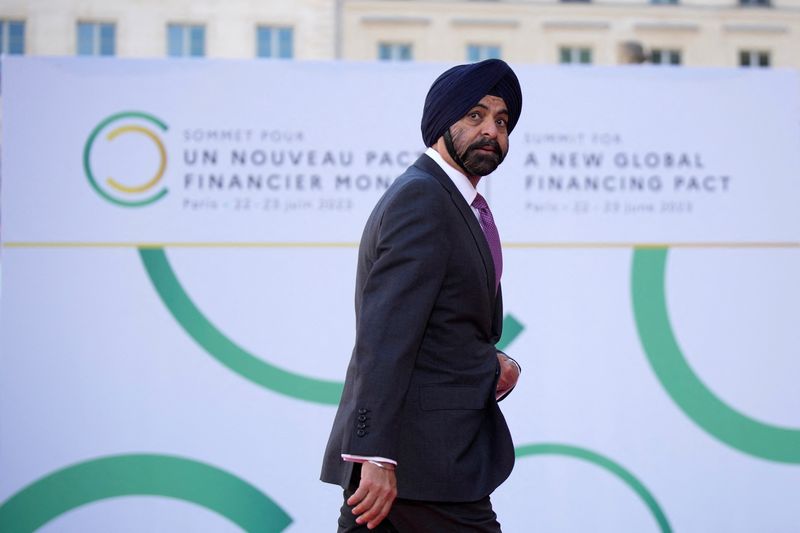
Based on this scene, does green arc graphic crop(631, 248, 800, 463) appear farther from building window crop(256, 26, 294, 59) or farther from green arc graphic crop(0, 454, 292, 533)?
building window crop(256, 26, 294, 59)

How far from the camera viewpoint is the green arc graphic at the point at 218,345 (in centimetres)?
409

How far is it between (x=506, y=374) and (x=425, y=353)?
0.28m

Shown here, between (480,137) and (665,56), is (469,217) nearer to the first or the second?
(480,137)

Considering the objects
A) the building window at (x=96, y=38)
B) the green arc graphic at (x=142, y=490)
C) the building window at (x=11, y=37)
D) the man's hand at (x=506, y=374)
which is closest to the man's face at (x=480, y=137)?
the man's hand at (x=506, y=374)

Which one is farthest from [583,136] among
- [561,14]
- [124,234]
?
[561,14]

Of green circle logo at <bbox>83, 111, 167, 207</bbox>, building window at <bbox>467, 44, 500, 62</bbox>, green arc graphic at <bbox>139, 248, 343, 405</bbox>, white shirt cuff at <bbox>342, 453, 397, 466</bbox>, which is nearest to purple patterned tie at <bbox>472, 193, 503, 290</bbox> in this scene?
white shirt cuff at <bbox>342, 453, 397, 466</bbox>

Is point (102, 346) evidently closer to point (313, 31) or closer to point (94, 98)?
point (94, 98)

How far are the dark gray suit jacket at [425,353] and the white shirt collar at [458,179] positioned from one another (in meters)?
0.03

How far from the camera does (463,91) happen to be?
7.91 ft

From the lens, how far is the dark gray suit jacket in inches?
86.8

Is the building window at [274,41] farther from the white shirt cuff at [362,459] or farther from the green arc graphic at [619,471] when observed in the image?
the white shirt cuff at [362,459]

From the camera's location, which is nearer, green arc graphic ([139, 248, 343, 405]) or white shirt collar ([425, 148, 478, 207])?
white shirt collar ([425, 148, 478, 207])

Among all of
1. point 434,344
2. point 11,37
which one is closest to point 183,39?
point 11,37

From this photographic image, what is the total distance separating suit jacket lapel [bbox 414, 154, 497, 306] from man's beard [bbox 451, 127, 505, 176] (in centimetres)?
6
